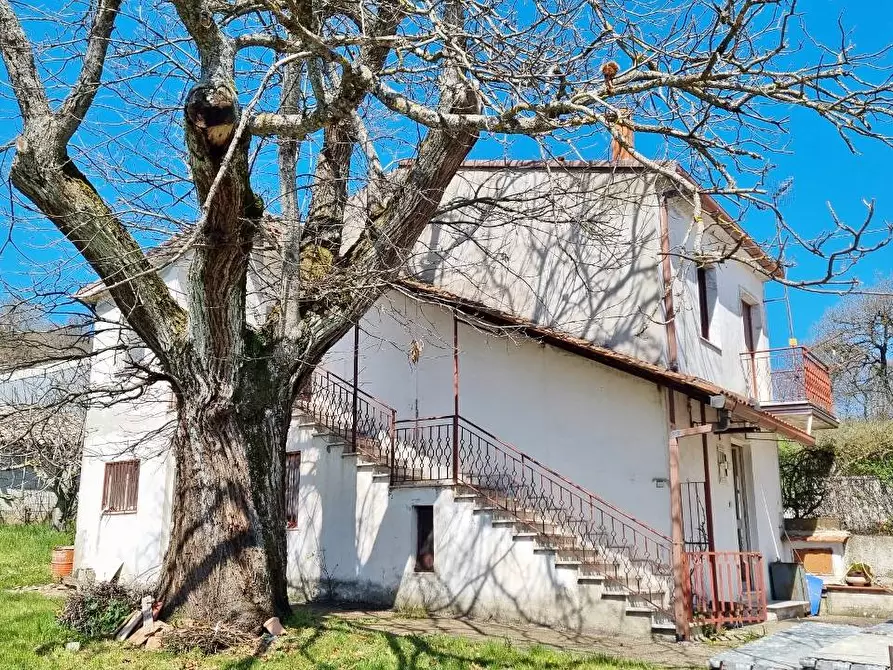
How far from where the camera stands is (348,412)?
14539 millimetres

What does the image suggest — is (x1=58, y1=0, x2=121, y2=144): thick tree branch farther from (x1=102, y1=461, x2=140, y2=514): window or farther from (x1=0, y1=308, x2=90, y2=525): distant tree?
(x1=102, y1=461, x2=140, y2=514): window

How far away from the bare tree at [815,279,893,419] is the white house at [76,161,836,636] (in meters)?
18.0

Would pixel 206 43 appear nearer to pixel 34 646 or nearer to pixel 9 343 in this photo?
pixel 9 343

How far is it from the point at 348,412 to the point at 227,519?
20.4ft

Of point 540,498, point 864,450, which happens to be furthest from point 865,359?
point 540,498

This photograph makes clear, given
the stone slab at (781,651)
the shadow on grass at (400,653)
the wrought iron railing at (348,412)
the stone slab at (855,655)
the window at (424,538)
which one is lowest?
the shadow on grass at (400,653)

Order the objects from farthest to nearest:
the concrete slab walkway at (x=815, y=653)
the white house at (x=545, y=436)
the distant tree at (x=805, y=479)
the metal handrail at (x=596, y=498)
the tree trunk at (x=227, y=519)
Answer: the distant tree at (x=805, y=479)
the white house at (x=545, y=436)
the metal handrail at (x=596, y=498)
the tree trunk at (x=227, y=519)
the concrete slab walkway at (x=815, y=653)

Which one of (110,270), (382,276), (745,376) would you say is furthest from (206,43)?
(745,376)

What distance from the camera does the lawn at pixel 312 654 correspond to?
7.50 metres

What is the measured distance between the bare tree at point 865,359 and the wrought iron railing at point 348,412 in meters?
22.5

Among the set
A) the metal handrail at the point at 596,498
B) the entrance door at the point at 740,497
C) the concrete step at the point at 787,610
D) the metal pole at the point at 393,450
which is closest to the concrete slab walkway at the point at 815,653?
the metal handrail at the point at 596,498

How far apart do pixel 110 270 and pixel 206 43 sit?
2568 millimetres

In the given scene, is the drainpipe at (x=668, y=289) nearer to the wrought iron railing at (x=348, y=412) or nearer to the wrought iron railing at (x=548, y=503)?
the wrought iron railing at (x=548, y=503)

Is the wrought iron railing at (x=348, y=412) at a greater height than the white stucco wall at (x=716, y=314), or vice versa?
the white stucco wall at (x=716, y=314)
